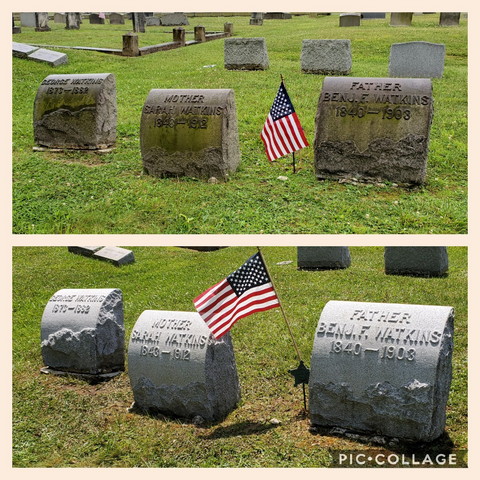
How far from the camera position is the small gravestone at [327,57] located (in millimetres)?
17406

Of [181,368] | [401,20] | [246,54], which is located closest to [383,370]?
[181,368]

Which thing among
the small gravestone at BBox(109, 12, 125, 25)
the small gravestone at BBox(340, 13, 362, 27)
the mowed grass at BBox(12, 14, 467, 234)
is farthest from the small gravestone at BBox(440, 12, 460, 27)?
the small gravestone at BBox(109, 12, 125, 25)

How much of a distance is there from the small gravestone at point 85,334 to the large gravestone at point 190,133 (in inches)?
91.6

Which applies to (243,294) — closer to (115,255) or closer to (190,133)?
(190,133)

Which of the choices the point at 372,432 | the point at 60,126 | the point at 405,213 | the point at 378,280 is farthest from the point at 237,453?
the point at 60,126

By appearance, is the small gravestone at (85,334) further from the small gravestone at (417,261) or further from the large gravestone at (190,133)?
the small gravestone at (417,261)

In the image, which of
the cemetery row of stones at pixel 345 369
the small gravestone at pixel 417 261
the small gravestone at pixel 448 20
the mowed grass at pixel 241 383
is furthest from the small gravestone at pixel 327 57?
the cemetery row of stones at pixel 345 369

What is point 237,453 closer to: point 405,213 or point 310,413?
point 310,413

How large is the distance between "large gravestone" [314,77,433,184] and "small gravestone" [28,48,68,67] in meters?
12.8

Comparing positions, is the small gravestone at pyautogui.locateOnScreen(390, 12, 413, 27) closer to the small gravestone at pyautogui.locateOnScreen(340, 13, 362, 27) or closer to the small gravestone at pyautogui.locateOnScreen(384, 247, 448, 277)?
the small gravestone at pyautogui.locateOnScreen(340, 13, 362, 27)

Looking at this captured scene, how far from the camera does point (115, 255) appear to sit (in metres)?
14.8

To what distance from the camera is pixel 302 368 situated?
687cm

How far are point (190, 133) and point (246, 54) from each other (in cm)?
955

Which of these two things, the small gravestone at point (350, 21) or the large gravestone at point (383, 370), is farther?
the small gravestone at point (350, 21)
